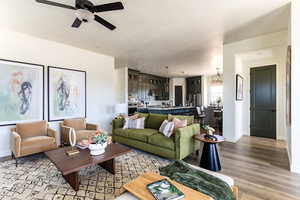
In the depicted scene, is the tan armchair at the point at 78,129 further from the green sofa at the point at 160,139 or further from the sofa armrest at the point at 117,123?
the green sofa at the point at 160,139

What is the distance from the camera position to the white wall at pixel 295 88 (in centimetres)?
253

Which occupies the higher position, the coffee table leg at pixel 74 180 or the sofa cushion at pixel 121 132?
the sofa cushion at pixel 121 132

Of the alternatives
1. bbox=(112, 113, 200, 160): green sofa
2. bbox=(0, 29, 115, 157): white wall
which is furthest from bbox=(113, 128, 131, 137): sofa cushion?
bbox=(0, 29, 115, 157): white wall

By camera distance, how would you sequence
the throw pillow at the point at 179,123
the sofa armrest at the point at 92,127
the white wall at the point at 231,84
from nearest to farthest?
the throw pillow at the point at 179,123 < the sofa armrest at the point at 92,127 < the white wall at the point at 231,84

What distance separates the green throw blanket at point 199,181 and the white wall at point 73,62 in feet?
12.1

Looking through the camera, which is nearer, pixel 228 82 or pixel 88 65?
pixel 228 82

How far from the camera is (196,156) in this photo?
10.9ft

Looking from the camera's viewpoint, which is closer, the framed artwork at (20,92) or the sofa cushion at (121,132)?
the framed artwork at (20,92)

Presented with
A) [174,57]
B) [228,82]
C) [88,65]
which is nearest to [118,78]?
[88,65]

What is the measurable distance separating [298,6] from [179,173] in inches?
131

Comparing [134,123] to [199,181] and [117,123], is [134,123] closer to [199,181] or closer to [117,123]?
[117,123]

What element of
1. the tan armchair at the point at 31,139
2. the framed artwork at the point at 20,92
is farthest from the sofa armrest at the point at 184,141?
the framed artwork at the point at 20,92

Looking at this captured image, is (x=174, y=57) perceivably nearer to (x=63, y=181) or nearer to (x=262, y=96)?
(x=262, y=96)

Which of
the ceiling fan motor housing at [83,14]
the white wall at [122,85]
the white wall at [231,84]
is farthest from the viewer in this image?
the white wall at [122,85]
